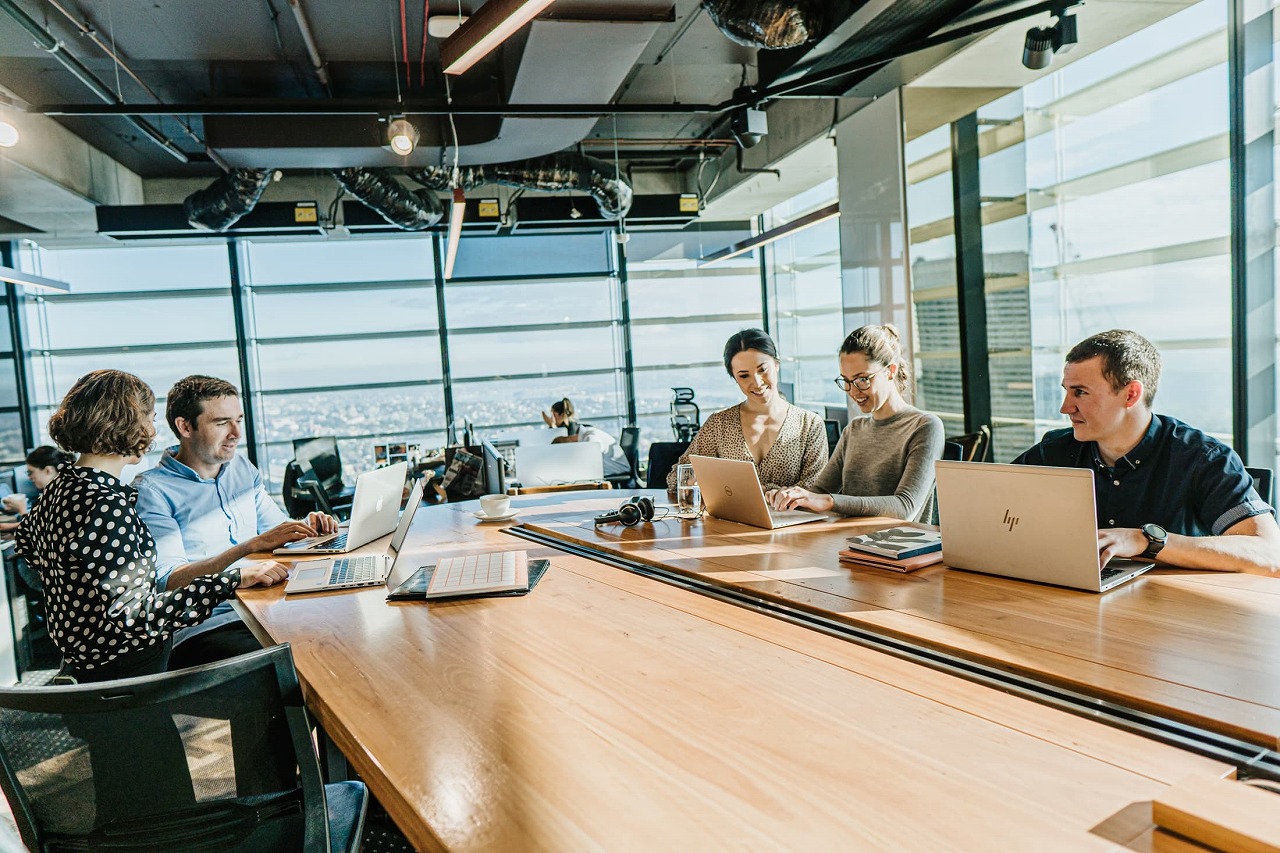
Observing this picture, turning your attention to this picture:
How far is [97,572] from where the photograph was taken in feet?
6.74

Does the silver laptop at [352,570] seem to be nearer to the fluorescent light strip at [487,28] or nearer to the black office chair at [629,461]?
the fluorescent light strip at [487,28]

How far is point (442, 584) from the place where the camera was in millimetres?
2164

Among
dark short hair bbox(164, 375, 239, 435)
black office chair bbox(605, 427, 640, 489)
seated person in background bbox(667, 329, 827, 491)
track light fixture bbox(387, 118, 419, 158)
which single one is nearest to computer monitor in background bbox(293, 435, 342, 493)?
black office chair bbox(605, 427, 640, 489)

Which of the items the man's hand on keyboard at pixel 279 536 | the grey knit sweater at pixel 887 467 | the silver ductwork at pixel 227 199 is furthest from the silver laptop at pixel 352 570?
the silver ductwork at pixel 227 199

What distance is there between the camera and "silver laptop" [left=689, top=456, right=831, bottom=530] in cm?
267

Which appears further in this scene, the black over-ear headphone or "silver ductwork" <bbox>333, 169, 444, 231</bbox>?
"silver ductwork" <bbox>333, 169, 444, 231</bbox>

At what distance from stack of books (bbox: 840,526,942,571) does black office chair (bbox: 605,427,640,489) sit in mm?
4819

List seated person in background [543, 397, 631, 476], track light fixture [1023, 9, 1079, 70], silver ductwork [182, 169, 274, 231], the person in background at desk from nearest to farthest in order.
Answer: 1. track light fixture [1023, 9, 1079, 70]
2. the person in background at desk
3. seated person in background [543, 397, 631, 476]
4. silver ductwork [182, 169, 274, 231]

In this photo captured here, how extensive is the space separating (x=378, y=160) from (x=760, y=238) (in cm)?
362

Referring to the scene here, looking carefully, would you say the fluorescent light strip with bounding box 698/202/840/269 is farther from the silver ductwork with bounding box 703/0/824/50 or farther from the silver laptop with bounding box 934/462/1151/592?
the silver laptop with bounding box 934/462/1151/592

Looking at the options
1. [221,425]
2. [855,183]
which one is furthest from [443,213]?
[221,425]

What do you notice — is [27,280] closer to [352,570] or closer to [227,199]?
[227,199]

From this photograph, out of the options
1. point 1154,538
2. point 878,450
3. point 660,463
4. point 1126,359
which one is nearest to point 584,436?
point 660,463

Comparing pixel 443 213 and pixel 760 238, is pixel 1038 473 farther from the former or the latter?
pixel 443 213
